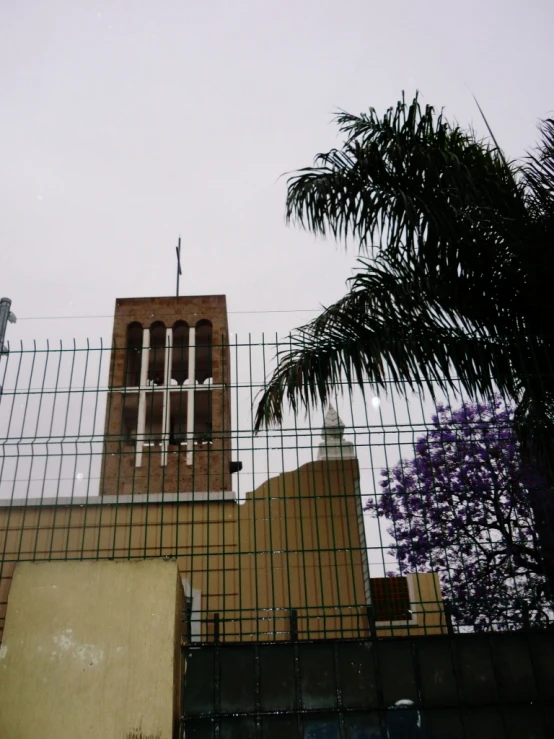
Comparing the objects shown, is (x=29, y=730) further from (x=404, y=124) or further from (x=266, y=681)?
(x=404, y=124)

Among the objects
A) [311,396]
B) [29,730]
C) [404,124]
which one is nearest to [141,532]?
[311,396]

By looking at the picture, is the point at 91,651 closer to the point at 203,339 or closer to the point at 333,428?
the point at 333,428

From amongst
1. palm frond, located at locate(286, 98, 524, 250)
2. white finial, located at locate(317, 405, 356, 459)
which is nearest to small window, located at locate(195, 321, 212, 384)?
white finial, located at locate(317, 405, 356, 459)

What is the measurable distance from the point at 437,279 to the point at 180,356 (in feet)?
56.0

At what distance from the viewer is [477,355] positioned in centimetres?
607

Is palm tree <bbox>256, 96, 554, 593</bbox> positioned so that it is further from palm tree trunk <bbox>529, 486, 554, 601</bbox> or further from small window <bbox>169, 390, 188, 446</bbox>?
small window <bbox>169, 390, 188, 446</bbox>

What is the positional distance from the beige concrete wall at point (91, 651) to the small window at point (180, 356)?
17590mm

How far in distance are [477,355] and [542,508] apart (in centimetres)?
141

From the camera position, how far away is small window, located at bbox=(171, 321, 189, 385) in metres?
22.6

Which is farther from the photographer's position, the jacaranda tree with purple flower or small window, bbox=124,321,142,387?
small window, bbox=124,321,142,387

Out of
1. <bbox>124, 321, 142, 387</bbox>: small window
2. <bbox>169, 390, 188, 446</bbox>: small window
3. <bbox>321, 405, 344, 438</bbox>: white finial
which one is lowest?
<bbox>321, 405, 344, 438</bbox>: white finial

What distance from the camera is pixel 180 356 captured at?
2286cm

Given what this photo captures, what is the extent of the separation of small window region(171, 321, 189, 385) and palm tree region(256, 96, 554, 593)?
1600 centimetres

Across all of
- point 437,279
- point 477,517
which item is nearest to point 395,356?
point 437,279
